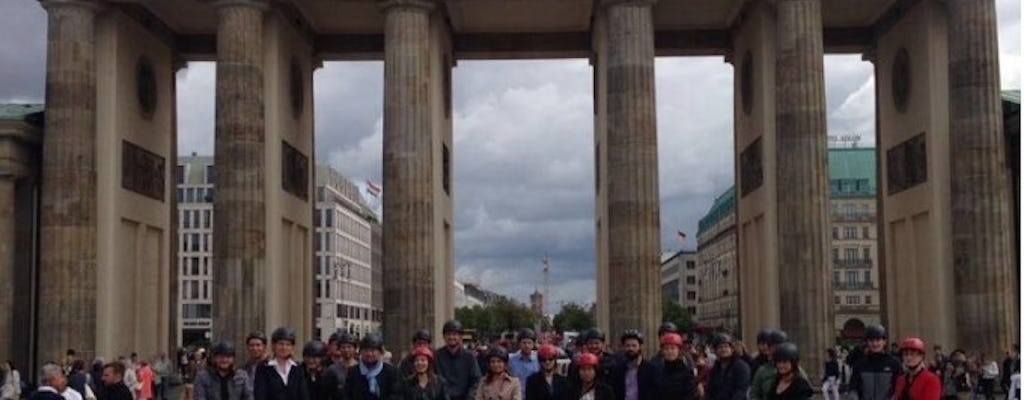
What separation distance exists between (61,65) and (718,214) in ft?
391

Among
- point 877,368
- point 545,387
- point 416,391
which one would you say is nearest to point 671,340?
point 545,387

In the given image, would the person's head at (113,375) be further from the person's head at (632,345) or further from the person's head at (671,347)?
the person's head at (671,347)

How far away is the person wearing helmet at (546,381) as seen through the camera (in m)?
14.7

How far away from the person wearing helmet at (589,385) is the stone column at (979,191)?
31699 mm

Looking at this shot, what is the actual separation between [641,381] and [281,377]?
4230 millimetres

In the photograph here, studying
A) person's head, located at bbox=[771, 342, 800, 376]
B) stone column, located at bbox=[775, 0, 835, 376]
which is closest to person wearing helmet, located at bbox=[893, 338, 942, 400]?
person's head, located at bbox=[771, 342, 800, 376]

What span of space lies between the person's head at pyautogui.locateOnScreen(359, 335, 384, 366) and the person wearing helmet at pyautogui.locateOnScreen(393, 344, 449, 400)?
1.41 ft

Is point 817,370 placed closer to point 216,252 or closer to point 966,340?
point 966,340

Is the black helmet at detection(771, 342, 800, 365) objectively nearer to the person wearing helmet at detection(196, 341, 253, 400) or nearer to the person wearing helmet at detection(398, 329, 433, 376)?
the person wearing helmet at detection(398, 329, 433, 376)

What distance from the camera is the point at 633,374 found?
15.1 m

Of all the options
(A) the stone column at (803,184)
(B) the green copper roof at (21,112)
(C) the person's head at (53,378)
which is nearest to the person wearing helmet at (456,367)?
(C) the person's head at (53,378)

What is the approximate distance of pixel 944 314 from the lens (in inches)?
1753

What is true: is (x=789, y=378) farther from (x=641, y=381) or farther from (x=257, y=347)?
(x=257, y=347)

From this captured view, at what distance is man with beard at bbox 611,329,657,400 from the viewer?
1494 cm
